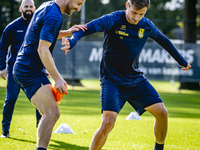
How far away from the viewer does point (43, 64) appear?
3.72 meters

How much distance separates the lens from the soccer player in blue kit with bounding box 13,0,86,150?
12.0 feet

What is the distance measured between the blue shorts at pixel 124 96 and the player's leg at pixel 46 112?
0.79 m

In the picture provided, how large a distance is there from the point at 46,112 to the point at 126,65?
1396mm

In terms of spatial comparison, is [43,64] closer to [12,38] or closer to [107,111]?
[107,111]

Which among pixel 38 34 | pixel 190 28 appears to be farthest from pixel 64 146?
pixel 190 28

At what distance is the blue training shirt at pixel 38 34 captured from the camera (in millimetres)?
3672

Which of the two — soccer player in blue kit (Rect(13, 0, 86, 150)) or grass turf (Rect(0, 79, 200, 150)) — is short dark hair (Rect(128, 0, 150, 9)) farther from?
grass turf (Rect(0, 79, 200, 150))

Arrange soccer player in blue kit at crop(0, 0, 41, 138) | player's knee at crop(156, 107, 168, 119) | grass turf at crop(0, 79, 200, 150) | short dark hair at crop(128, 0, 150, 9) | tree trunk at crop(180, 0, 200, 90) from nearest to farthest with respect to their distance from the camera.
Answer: short dark hair at crop(128, 0, 150, 9) < player's knee at crop(156, 107, 168, 119) < grass turf at crop(0, 79, 200, 150) < soccer player in blue kit at crop(0, 0, 41, 138) < tree trunk at crop(180, 0, 200, 90)

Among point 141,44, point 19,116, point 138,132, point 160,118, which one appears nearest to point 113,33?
point 141,44

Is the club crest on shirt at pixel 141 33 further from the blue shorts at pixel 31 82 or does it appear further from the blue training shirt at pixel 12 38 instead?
the blue training shirt at pixel 12 38

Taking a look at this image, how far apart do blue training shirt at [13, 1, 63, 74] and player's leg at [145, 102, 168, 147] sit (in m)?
1.66

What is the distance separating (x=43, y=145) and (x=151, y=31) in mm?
2181

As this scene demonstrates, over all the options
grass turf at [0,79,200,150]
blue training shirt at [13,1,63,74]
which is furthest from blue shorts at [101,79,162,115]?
grass turf at [0,79,200,150]

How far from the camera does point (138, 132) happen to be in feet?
23.7
